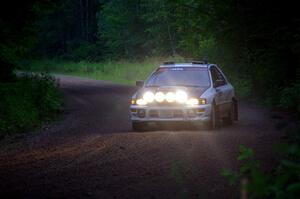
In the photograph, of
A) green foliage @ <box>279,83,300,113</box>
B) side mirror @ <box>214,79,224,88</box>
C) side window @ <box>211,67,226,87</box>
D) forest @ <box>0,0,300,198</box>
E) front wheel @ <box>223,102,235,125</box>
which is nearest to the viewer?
forest @ <box>0,0,300,198</box>

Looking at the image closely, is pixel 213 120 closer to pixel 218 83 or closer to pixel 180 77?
pixel 218 83

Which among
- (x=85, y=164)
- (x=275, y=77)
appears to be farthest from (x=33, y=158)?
(x=275, y=77)

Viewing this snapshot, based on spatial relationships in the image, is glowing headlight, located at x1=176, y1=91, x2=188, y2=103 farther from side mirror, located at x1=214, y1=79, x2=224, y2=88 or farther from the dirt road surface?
side mirror, located at x1=214, y1=79, x2=224, y2=88

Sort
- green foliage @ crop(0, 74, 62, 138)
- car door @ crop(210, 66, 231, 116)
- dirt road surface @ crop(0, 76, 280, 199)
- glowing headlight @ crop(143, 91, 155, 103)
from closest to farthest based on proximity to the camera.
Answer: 1. dirt road surface @ crop(0, 76, 280, 199)
2. glowing headlight @ crop(143, 91, 155, 103)
3. car door @ crop(210, 66, 231, 116)
4. green foliage @ crop(0, 74, 62, 138)

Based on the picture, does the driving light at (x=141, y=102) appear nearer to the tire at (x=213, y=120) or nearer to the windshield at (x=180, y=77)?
the windshield at (x=180, y=77)

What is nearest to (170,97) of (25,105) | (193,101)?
(193,101)

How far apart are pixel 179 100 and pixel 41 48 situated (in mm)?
83554

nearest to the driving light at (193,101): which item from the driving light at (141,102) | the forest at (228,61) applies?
the driving light at (141,102)

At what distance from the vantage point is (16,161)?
38.3 ft

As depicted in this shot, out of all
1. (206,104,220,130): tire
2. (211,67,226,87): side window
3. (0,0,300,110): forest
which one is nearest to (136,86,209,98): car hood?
(206,104,220,130): tire

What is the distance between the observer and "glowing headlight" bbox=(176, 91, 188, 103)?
15727 millimetres

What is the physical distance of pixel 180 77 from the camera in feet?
56.2

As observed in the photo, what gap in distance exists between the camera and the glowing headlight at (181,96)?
15.7 meters

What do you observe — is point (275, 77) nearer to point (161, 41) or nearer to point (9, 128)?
point (9, 128)
